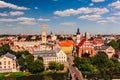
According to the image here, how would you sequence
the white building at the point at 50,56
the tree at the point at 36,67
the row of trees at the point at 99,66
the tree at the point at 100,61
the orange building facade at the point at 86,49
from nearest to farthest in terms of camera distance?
the row of trees at the point at 99,66
the tree at the point at 36,67
the tree at the point at 100,61
the white building at the point at 50,56
the orange building facade at the point at 86,49

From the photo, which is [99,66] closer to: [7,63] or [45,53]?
[45,53]

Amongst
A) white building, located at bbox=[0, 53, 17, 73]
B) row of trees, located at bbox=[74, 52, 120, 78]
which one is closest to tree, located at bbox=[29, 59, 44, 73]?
white building, located at bbox=[0, 53, 17, 73]

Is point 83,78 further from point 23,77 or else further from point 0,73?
point 0,73

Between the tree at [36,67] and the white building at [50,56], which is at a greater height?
the white building at [50,56]

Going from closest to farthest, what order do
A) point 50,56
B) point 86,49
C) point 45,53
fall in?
point 50,56 < point 45,53 < point 86,49

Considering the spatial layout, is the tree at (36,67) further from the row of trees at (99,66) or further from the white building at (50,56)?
the white building at (50,56)

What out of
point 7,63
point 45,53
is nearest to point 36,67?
point 7,63

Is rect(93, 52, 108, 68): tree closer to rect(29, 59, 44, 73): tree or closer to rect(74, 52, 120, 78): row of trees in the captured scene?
rect(74, 52, 120, 78): row of trees

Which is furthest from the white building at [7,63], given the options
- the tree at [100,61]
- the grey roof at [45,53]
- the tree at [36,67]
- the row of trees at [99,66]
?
the tree at [100,61]

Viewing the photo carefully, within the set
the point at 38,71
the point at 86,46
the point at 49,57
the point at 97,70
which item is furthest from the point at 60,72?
the point at 86,46
